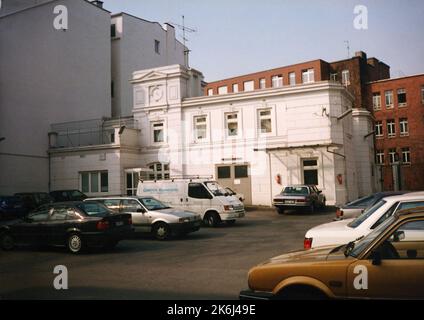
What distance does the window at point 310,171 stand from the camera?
28.9 metres

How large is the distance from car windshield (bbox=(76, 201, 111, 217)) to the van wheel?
7027 millimetres

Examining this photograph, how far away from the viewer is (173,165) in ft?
106

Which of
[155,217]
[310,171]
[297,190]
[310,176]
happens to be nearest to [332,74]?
[310,171]

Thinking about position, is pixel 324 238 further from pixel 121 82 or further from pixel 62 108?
pixel 121 82

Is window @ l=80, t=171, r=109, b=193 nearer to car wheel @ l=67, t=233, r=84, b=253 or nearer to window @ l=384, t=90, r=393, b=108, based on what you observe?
car wheel @ l=67, t=233, r=84, b=253

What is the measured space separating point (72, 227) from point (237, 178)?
18.9m

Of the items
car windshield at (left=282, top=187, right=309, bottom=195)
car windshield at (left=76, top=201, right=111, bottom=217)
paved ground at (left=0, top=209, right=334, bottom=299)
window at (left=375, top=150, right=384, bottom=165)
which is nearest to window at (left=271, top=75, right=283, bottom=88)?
window at (left=375, top=150, right=384, bottom=165)

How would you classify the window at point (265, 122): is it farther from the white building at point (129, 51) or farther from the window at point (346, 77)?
the window at point (346, 77)

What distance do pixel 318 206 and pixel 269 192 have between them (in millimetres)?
4319

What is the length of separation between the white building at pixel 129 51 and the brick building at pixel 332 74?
45.6 feet

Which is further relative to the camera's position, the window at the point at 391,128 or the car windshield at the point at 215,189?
the window at the point at 391,128

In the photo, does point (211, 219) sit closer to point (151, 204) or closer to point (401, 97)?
point (151, 204)

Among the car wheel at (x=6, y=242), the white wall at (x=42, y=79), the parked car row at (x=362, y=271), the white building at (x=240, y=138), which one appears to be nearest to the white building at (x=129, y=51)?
the white wall at (x=42, y=79)

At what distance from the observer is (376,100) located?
2199 inches
